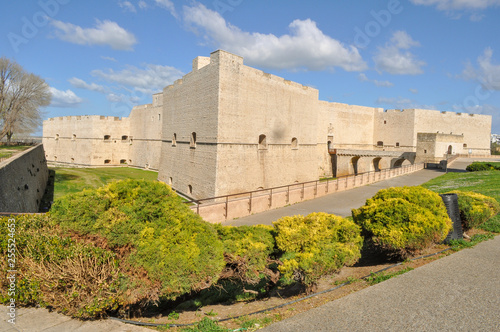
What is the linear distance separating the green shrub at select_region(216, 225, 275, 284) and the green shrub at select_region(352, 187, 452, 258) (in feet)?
6.57

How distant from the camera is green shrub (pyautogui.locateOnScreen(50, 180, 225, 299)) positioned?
13.9ft

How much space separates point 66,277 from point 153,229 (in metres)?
1.18

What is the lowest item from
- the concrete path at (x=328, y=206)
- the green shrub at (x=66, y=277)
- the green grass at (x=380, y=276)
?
the concrete path at (x=328, y=206)

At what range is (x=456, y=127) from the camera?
38.1 meters

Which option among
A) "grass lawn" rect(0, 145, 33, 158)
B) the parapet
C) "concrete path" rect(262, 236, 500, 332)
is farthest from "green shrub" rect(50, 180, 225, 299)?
the parapet

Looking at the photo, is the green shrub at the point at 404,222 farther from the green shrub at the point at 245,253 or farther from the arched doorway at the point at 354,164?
the arched doorway at the point at 354,164

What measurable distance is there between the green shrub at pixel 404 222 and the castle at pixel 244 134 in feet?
33.8

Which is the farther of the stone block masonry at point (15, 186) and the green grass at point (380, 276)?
the stone block masonry at point (15, 186)

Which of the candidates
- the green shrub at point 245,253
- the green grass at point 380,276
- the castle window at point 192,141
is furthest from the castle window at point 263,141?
the green grass at point 380,276

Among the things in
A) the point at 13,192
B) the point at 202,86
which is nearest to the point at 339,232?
the point at 13,192

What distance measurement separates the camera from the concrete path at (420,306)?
Result: 11.7 ft

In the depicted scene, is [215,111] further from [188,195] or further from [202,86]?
[188,195]

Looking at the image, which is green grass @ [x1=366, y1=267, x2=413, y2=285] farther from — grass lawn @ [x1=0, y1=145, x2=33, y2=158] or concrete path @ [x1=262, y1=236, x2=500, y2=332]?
grass lawn @ [x1=0, y1=145, x2=33, y2=158]

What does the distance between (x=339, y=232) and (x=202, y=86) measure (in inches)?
526
